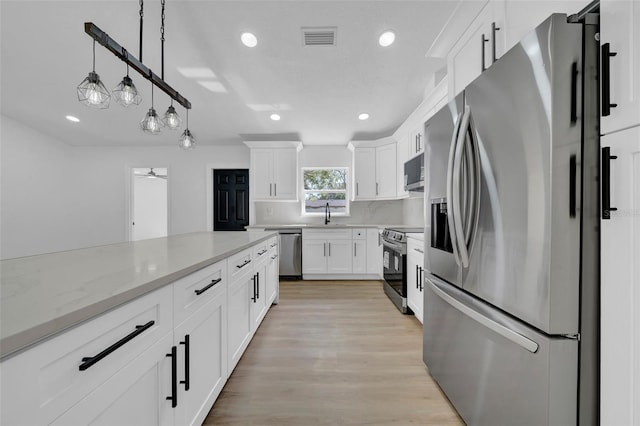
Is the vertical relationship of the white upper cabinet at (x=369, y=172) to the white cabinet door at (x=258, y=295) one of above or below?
above

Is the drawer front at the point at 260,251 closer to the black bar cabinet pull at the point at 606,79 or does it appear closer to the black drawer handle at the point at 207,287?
the black drawer handle at the point at 207,287

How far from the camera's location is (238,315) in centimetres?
182

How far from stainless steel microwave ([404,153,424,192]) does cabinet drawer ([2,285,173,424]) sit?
8.97 ft

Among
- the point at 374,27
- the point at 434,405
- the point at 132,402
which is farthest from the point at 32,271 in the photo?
the point at 374,27

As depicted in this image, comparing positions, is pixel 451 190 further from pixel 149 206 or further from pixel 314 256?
pixel 149 206

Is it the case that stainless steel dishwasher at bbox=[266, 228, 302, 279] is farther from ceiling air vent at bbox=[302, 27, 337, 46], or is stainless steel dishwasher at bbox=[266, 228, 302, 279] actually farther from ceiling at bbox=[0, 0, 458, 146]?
ceiling air vent at bbox=[302, 27, 337, 46]

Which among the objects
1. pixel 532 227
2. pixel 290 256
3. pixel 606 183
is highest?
pixel 606 183

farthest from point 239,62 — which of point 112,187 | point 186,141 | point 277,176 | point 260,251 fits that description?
point 112,187

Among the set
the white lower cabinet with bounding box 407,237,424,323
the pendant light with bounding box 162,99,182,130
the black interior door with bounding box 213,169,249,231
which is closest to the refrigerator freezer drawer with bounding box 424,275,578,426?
the white lower cabinet with bounding box 407,237,424,323

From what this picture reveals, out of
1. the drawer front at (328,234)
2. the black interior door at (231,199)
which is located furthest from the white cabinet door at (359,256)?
the black interior door at (231,199)

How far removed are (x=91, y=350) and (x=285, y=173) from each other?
4.51 metres

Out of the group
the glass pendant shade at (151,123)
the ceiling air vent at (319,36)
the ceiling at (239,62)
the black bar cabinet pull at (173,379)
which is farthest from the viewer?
the ceiling air vent at (319,36)

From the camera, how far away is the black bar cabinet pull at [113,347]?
632mm

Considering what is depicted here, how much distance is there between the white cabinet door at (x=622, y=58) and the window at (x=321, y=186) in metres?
4.67
